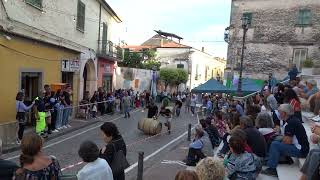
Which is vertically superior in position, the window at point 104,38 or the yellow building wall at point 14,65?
the window at point 104,38

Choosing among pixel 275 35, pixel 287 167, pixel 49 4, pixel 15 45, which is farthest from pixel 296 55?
pixel 287 167

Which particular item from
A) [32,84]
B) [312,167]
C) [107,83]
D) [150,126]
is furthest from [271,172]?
[107,83]

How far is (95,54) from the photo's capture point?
91.7 feet

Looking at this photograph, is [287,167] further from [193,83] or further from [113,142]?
[193,83]

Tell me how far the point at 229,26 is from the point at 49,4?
815 inches

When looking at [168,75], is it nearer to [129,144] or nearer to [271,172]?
[129,144]

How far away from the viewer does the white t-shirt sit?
4.89 meters

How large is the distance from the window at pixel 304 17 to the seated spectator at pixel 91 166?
32.4 metres

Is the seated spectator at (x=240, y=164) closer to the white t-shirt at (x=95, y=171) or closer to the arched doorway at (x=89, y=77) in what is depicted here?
the white t-shirt at (x=95, y=171)

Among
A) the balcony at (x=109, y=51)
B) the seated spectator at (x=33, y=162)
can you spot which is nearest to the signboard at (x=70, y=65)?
the balcony at (x=109, y=51)

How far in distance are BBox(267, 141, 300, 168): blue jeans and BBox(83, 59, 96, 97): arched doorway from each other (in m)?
20.8

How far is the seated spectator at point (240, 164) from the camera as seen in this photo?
21.0ft

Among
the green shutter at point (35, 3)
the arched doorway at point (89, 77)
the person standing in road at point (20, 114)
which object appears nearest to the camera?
the person standing in road at point (20, 114)

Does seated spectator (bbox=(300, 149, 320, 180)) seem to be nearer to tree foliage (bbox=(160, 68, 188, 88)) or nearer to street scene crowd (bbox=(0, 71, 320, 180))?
street scene crowd (bbox=(0, 71, 320, 180))
